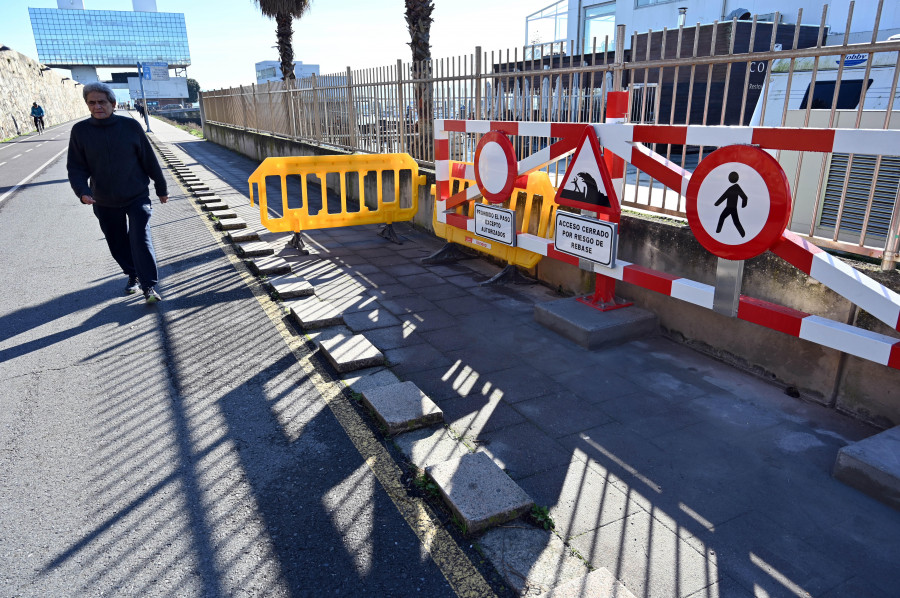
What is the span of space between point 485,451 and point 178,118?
81394 mm

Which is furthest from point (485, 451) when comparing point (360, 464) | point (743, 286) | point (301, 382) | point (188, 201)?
point (188, 201)

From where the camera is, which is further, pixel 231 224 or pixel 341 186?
pixel 231 224

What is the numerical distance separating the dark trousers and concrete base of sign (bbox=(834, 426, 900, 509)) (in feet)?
18.3

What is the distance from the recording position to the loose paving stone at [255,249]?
24.2 feet

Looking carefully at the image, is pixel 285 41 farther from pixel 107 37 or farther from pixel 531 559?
pixel 107 37

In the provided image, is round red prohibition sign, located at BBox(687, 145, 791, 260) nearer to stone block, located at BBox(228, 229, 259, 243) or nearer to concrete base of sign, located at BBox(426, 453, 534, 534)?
concrete base of sign, located at BBox(426, 453, 534, 534)

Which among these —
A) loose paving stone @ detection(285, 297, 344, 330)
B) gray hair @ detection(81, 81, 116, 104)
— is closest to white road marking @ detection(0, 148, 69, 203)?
gray hair @ detection(81, 81, 116, 104)

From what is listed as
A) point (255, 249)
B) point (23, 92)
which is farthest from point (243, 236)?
point (23, 92)

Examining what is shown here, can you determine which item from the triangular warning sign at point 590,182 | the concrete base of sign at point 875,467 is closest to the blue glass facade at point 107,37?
the triangular warning sign at point 590,182

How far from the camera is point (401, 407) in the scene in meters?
3.58

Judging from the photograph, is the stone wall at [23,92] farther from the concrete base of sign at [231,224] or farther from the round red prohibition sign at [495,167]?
the round red prohibition sign at [495,167]

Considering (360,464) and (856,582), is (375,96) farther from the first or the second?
(856,582)

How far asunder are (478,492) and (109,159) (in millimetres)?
4542

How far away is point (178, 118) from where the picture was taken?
73688 millimetres
